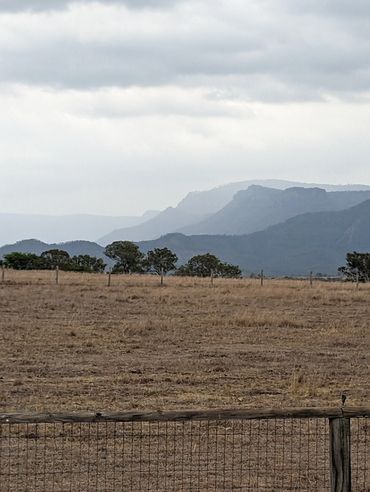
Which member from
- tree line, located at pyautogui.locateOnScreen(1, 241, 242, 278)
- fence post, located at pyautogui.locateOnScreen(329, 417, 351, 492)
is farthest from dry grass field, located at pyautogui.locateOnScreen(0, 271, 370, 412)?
tree line, located at pyautogui.locateOnScreen(1, 241, 242, 278)

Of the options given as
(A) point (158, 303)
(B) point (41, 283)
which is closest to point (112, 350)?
(A) point (158, 303)

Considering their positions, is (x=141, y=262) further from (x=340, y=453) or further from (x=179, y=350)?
(x=340, y=453)

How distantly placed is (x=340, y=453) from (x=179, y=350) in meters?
12.7

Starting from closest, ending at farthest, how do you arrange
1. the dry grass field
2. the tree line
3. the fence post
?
the fence post < the dry grass field < the tree line

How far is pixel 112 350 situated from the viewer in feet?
64.1

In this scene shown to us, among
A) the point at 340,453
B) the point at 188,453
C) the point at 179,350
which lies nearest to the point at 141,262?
the point at 179,350

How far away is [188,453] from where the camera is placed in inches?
389

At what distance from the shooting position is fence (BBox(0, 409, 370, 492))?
7184 millimetres

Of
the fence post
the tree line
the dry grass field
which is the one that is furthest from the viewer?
the tree line

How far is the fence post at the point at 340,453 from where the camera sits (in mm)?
7164

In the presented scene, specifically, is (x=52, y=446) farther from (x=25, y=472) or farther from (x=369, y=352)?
(x=369, y=352)

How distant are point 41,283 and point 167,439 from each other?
31461mm

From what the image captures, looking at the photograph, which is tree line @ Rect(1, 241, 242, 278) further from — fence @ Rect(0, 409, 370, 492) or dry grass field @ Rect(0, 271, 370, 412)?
fence @ Rect(0, 409, 370, 492)

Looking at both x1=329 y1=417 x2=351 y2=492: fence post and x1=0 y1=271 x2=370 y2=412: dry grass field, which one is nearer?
x1=329 y1=417 x2=351 y2=492: fence post
